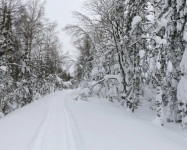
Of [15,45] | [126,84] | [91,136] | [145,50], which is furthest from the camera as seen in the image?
[15,45]

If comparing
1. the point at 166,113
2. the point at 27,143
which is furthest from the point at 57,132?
the point at 166,113

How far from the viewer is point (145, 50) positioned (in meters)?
12.0

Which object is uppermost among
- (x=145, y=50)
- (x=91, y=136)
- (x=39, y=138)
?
(x=145, y=50)

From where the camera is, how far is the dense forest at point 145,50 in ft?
33.8

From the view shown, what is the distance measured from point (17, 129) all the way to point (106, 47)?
833 centimetres

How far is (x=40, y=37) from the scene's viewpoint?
27.7 m

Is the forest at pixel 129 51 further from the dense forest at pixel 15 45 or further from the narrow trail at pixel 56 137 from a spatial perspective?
the narrow trail at pixel 56 137

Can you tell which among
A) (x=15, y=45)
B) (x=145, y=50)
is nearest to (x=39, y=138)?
(x=145, y=50)

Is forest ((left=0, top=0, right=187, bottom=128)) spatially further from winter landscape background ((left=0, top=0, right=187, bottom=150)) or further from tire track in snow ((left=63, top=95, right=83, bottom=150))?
tire track in snow ((left=63, top=95, right=83, bottom=150))

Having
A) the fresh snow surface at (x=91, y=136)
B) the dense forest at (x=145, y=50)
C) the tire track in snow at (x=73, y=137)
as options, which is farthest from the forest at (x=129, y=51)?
the tire track in snow at (x=73, y=137)

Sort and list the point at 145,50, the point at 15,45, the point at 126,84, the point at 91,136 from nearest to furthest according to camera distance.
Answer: the point at 91,136 < the point at 145,50 < the point at 126,84 < the point at 15,45

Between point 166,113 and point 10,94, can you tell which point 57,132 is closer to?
point 166,113

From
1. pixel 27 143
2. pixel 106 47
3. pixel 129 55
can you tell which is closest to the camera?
pixel 27 143

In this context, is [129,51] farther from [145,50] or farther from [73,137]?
[73,137]
